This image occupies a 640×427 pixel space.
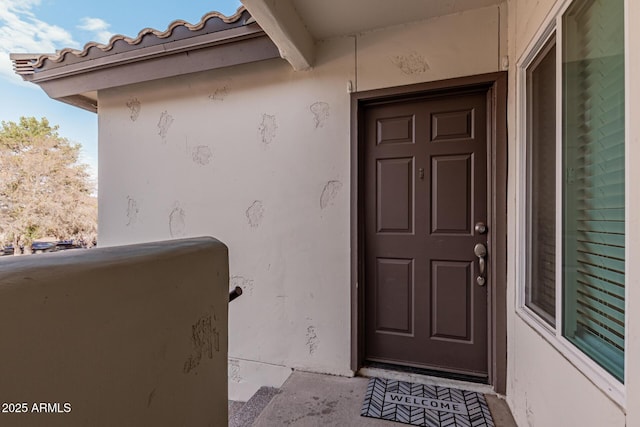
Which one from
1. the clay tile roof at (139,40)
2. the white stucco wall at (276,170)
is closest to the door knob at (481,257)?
the white stucco wall at (276,170)

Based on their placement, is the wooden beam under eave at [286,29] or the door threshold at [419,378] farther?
the door threshold at [419,378]

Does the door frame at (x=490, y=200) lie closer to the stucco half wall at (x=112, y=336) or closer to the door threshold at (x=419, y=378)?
the door threshold at (x=419, y=378)

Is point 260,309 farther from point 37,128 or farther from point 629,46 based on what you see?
point 37,128

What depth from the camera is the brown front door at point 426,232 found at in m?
2.00

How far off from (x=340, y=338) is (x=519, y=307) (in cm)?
111

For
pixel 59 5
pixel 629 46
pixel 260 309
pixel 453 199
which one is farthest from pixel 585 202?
pixel 59 5

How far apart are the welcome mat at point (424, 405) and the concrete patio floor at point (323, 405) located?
5 cm

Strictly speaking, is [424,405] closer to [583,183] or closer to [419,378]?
[419,378]

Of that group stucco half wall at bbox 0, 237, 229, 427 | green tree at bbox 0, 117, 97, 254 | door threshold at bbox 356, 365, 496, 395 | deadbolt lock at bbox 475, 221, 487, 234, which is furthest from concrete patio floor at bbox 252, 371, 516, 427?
green tree at bbox 0, 117, 97, 254

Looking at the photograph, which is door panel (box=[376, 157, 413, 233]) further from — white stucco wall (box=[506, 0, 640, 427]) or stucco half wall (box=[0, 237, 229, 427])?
stucco half wall (box=[0, 237, 229, 427])

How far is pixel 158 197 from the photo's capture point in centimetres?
273

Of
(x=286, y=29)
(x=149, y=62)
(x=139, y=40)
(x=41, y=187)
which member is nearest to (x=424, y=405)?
(x=286, y=29)

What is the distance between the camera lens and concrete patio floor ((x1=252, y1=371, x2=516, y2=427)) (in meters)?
1.67

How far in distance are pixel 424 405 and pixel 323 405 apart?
0.58 metres
